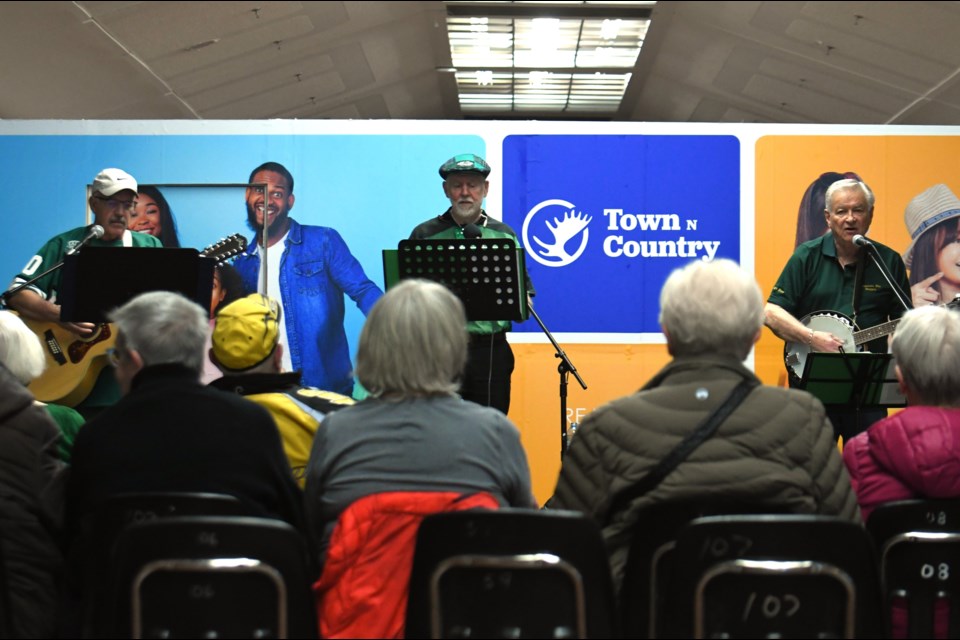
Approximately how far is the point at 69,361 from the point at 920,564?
451 cm

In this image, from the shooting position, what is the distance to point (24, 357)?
3.79m

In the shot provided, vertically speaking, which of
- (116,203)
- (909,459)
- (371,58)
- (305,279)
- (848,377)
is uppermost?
(371,58)

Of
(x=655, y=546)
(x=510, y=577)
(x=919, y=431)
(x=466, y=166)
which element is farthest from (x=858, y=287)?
(x=510, y=577)

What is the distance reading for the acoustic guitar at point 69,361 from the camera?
18.5 feet

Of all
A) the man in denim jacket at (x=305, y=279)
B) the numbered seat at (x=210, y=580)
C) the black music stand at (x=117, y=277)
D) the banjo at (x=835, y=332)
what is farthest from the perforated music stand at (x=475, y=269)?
the numbered seat at (x=210, y=580)

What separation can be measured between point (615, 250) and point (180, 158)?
8.86 feet

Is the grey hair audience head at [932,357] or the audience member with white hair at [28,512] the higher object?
the grey hair audience head at [932,357]

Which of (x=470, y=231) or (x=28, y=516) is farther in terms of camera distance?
(x=470, y=231)

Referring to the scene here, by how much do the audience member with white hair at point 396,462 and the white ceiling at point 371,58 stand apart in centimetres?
715

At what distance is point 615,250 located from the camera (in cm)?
652

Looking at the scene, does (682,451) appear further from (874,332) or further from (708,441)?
(874,332)

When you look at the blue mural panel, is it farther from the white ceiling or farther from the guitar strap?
the white ceiling

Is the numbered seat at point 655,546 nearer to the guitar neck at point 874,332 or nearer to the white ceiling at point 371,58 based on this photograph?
the guitar neck at point 874,332

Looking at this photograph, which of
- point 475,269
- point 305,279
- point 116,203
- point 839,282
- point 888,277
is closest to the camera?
point 475,269
